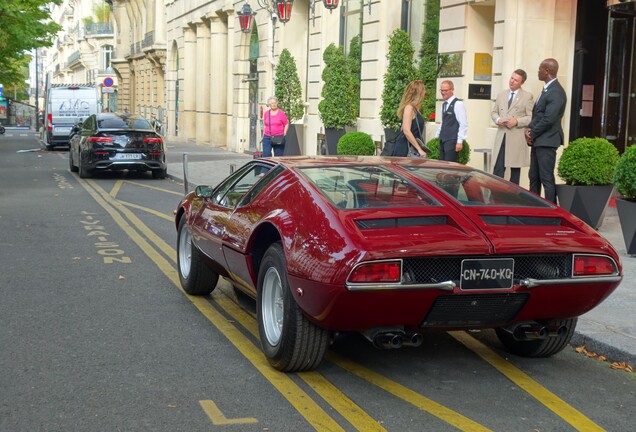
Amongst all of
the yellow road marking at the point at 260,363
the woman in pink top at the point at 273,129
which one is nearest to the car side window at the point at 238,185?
the yellow road marking at the point at 260,363

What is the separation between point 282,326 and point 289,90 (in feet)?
74.3

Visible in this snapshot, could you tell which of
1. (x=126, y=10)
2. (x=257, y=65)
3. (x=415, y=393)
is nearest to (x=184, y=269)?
(x=415, y=393)

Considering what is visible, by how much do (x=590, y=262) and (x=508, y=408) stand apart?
0.99 meters

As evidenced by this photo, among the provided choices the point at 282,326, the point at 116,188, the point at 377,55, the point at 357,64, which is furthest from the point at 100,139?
the point at 282,326

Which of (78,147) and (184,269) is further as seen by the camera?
(78,147)

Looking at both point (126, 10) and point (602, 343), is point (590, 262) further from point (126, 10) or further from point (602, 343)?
point (126, 10)

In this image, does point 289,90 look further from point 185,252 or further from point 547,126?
point 185,252

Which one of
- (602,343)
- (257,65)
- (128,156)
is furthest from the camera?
(257,65)

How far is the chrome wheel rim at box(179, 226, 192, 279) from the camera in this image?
8.38 meters

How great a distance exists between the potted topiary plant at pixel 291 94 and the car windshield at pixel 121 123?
242 inches

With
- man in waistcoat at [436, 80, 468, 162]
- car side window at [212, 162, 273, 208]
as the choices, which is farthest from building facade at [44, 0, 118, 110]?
car side window at [212, 162, 273, 208]

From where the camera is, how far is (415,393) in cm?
544

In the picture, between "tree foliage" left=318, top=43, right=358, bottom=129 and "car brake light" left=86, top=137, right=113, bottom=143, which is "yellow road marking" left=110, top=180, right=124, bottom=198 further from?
"tree foliage" left=318, top=43, right=358, bottom=129

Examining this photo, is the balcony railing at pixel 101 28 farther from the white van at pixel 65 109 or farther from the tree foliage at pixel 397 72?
the tree foliage at pixel 397 72
